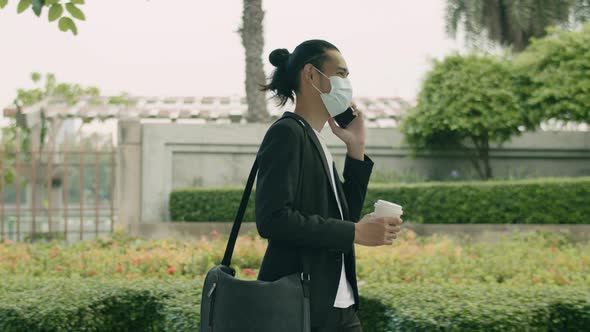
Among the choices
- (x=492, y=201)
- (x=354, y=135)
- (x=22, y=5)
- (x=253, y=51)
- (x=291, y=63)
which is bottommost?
(x=492, y=201)

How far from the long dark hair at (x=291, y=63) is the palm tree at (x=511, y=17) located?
21.3 meters

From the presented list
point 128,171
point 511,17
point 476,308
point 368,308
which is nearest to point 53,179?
point 128,171

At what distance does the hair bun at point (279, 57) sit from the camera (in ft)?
8.38

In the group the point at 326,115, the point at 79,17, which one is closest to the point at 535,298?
the point at 326,115

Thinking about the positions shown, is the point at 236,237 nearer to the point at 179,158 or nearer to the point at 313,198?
the point at 313,198

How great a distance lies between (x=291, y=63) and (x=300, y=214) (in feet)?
1.92

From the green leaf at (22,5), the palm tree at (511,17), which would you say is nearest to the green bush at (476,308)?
the green leaf at (22,5)

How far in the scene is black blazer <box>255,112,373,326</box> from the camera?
2211mm

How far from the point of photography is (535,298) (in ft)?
15.9

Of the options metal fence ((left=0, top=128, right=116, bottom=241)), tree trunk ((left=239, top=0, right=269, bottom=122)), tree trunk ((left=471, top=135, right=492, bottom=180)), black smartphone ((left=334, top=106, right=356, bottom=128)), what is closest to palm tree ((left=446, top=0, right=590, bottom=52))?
tree trunk ((left=471, top=135, right=492, bottom=180))

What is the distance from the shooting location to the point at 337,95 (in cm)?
248

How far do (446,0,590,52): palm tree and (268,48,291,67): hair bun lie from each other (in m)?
21.3

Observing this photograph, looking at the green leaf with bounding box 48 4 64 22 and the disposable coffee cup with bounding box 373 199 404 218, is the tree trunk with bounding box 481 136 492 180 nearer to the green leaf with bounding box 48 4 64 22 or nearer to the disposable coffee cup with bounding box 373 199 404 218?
the green leaf with bounding box 48 4 64 22

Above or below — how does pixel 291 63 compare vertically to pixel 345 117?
above
